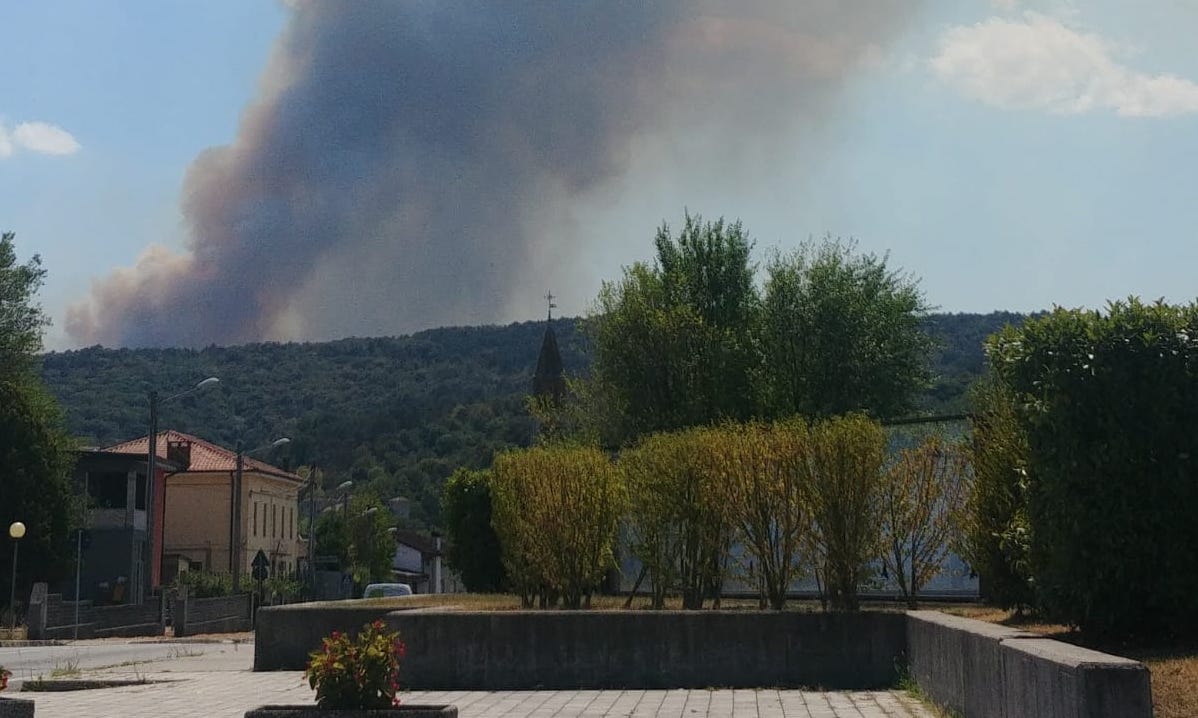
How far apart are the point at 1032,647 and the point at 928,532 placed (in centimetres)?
1109

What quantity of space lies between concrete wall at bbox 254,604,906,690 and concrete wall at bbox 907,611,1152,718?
2308mm

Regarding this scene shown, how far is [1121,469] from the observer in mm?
11766

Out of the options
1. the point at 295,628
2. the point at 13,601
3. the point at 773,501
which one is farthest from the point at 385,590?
the point at 773,501

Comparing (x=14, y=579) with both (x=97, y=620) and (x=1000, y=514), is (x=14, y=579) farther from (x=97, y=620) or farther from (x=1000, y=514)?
(x=1000, y=514)

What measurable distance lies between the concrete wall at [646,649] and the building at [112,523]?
4786 cm

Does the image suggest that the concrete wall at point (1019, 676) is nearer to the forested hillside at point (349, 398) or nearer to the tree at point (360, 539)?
the tree at point (360, 539)

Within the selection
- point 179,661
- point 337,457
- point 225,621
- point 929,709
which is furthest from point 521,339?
point 929,709

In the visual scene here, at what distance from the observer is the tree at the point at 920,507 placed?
18.7 meters

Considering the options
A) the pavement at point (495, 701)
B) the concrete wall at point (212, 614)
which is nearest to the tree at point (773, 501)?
the pavement at point (495, 701)

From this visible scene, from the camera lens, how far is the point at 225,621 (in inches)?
1991

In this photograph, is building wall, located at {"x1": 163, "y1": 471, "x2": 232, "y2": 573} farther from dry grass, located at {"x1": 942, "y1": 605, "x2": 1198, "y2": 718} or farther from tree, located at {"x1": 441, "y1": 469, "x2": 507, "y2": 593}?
dry grass, located at {"x1": 942, "y1": 605, "x2": 1198, "y2": 718}

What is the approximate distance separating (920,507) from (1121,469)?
746cm

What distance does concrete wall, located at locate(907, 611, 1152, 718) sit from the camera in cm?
721

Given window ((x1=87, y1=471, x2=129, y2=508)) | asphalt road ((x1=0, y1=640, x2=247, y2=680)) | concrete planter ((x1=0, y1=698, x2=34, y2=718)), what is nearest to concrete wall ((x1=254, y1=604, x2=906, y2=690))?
asphalt road ((x1=0, y1=640, x2=247, y2=680))
